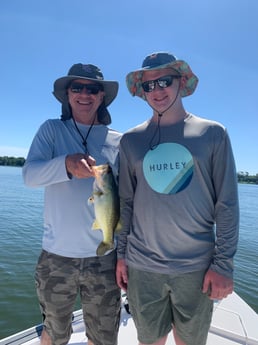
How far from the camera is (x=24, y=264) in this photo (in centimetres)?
1052

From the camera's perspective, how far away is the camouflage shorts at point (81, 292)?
293cm

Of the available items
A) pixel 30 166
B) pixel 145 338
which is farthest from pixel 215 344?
pixel 30 166

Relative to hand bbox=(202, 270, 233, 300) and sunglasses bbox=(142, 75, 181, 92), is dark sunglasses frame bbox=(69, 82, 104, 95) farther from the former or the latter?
hand bbox=(202, 270, 233, 300)

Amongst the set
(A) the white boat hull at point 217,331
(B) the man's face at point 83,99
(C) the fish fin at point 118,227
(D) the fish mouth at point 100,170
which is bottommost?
(A) the white boat hull at point 217,331

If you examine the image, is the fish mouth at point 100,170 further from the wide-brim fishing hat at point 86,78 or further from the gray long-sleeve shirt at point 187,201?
the wide-brim fishing hat at point 86,78

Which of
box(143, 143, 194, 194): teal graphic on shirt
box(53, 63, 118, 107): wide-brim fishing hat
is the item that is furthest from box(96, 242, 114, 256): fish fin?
box(53, 63, 118, 107): wide-brim fishing hat

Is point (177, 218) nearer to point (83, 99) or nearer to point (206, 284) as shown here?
point (206, 284)

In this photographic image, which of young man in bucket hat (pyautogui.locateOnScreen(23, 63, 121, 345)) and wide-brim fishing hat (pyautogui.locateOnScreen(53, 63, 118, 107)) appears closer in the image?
young man in bucket hat (pyautogui.locateOnScreen(23, 63, 121, 345))

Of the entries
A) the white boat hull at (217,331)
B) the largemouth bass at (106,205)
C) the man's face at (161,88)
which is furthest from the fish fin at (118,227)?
the white boat hull at (217,331)

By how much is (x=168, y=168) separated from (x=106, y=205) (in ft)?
1.94

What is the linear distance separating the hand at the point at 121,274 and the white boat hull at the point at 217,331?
4.78ft

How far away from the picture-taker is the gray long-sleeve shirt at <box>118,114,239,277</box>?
2523 millimetres

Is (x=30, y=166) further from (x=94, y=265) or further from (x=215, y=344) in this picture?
(x=215, y=344)

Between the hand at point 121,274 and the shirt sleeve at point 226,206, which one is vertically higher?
the shirt sleeve at point 226,206
